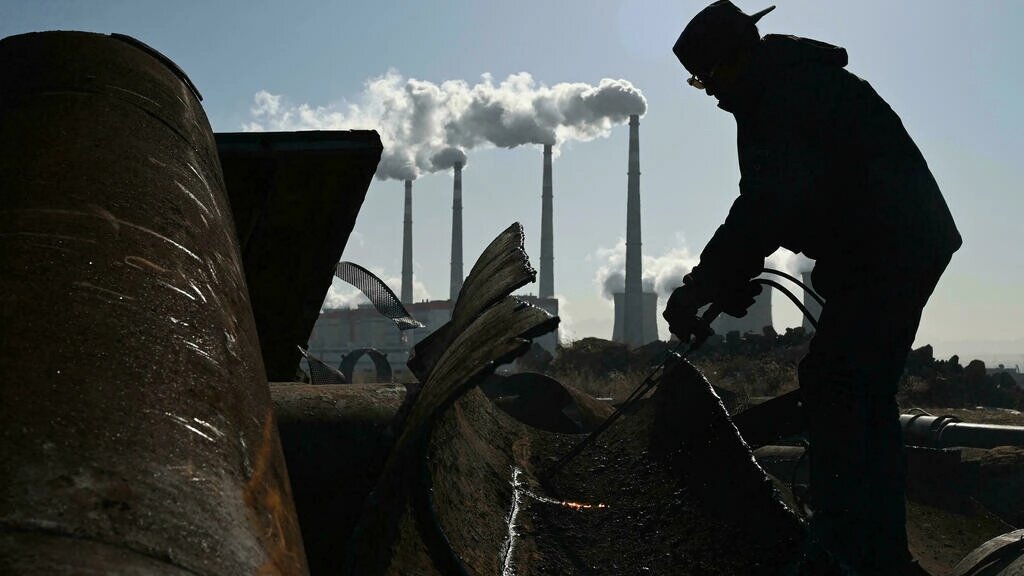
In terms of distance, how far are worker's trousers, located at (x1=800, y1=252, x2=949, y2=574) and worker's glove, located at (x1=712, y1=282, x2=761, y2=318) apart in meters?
0.27

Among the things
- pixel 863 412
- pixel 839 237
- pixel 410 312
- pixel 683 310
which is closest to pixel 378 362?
pixel 683 310

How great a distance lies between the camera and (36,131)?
1.54 m

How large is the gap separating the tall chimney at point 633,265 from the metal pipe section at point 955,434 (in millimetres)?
39257

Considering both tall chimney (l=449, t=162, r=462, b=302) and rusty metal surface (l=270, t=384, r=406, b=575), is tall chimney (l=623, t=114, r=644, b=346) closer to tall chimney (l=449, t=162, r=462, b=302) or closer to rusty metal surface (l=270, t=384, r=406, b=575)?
tall chimney (l=449, t=162, r=462, b=302)

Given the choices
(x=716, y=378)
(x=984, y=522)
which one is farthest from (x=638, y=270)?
(x=984, y=522)

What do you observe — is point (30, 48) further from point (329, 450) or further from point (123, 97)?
point (329, 450)

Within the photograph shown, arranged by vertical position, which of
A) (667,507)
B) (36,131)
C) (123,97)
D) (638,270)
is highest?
(638,270)

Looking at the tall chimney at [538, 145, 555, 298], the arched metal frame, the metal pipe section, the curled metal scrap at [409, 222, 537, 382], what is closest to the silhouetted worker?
the curled metal scrap at [409, 222, 537, 382]

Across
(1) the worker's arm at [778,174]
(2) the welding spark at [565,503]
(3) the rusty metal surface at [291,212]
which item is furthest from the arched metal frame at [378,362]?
(1) the worker's arm at [778,174]

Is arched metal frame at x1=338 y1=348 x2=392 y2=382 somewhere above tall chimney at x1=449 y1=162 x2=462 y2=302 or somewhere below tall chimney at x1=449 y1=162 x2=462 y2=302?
below

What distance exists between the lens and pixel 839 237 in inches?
101

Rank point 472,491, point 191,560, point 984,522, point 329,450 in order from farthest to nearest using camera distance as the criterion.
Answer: point 984,522, point 472,491, point 329,450, point 191,560

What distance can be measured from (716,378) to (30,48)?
47.2 feet

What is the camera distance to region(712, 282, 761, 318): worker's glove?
269 centimetres
